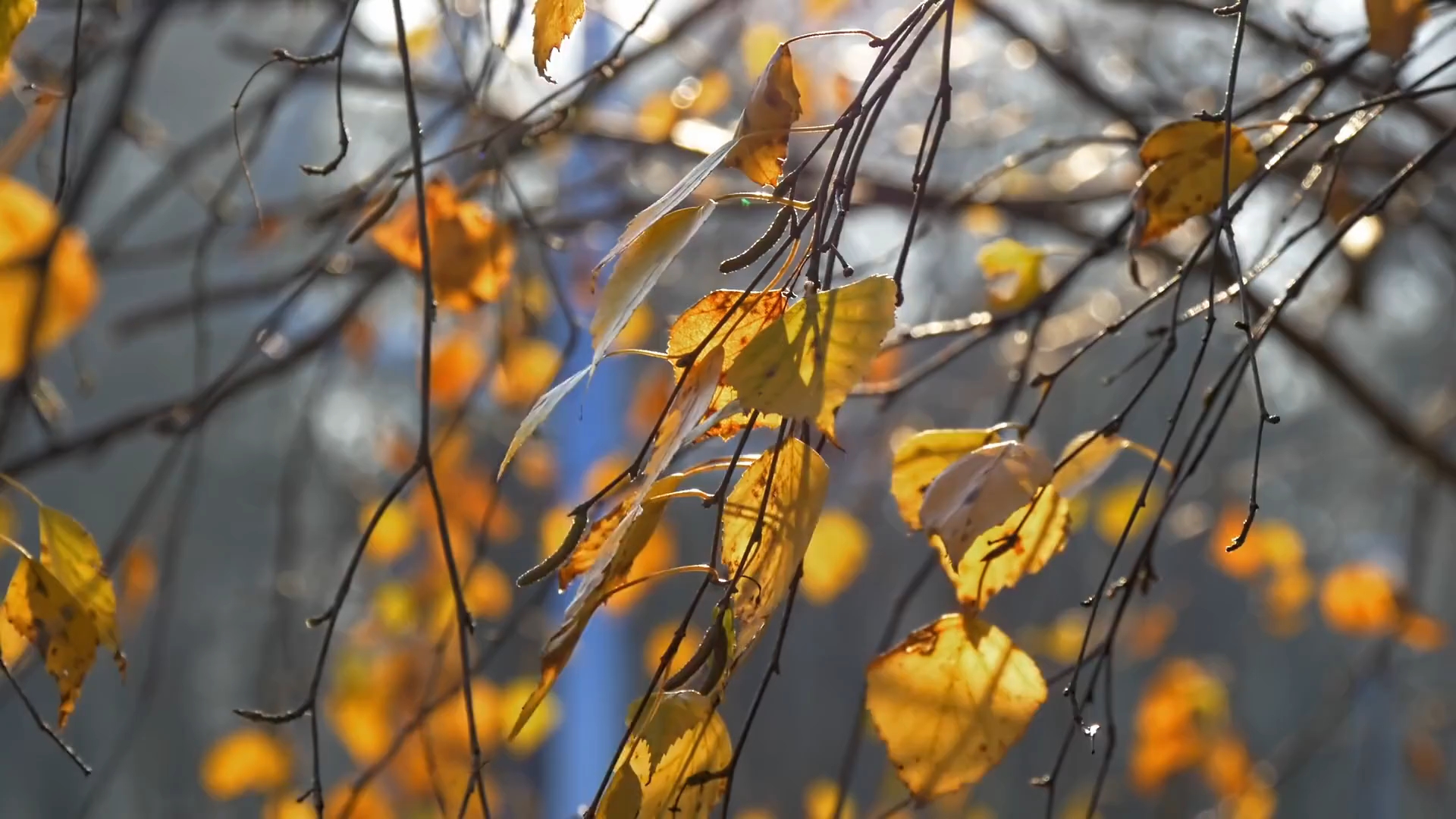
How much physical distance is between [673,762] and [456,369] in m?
1.00

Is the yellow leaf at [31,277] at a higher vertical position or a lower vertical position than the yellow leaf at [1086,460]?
higher

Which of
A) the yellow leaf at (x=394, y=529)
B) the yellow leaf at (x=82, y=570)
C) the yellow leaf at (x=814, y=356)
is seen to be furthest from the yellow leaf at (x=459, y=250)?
the yellow leaf at (x=394, y=529)

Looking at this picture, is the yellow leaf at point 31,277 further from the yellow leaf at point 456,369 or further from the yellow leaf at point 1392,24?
the yellow leaf at point 1392,24

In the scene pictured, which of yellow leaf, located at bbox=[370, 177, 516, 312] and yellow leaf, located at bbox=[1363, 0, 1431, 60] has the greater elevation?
yellow leaf, located at bbox=[370, 177, 516, 312]

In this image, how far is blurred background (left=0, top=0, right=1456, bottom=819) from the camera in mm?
689

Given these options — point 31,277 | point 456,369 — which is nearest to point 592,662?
point 456,369

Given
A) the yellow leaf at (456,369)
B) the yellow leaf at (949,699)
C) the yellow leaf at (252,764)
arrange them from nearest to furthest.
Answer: the yellow leaf at (949,699) → the yellow leaf at (252,764) → the yellow leaf at (456,369)

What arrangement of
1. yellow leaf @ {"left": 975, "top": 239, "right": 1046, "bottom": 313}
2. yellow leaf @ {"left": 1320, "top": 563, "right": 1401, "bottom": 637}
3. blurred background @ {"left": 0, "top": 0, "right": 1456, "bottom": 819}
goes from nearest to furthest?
yellow leaf @ {"left": 975, "top": 239, "right": 1046, "bottom": 313} < blurred background @ {"left": 0, "top": 0, "right": 1456, "bottom": 819} < yellow leaf @ {"left": 1320, "top": 563, "right": 1401, "bottom": 637}

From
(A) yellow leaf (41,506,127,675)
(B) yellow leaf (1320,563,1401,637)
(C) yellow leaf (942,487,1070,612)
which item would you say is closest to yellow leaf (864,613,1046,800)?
(C) yellow leaf (942,487,1070,612)

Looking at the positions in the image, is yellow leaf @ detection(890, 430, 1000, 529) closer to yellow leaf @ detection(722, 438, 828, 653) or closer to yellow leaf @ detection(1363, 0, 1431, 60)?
yellow leaf @ detection(722, 438, 828, 653)

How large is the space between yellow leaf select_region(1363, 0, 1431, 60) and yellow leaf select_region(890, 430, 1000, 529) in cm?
21

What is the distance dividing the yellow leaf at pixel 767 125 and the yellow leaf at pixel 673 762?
122mm

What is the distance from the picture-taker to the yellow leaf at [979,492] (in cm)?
31

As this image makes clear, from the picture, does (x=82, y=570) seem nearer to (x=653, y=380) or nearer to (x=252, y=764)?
(x=252, y=764)
